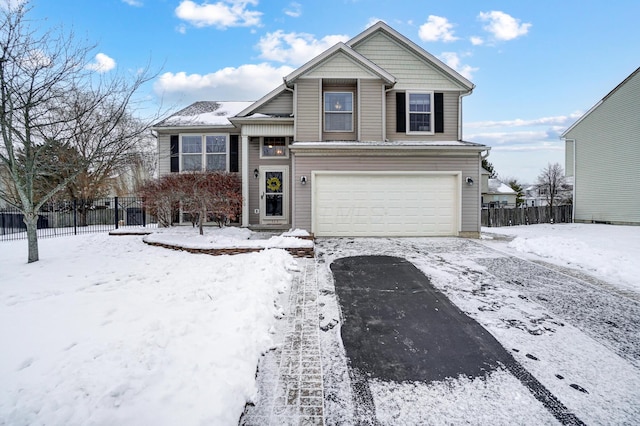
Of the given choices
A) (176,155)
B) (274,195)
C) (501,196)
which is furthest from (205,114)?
(501,196)

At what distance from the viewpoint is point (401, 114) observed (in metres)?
11.6

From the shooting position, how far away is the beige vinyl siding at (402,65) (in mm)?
11758

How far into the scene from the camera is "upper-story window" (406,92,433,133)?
11.7m

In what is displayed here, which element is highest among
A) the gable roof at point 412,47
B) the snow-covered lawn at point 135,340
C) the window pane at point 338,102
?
the gable roof at point 412,47

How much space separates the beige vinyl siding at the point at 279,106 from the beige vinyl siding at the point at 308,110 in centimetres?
97

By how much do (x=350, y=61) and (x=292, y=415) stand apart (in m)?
11.1

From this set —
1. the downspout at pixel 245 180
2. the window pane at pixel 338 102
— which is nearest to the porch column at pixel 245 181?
the downspout at pixel 245 180

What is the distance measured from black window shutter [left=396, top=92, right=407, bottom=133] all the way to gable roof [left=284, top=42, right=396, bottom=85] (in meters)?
0.92

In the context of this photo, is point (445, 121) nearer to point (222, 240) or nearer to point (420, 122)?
point (420, 122)

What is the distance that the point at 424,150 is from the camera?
10.2 m

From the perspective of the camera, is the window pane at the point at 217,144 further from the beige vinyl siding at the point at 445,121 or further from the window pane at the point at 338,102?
the beige vinyl siding at the point at 445,121

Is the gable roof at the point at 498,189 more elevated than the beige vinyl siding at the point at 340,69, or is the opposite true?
the beige vinyl siding at the point at 340,69

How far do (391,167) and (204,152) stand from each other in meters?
7.71

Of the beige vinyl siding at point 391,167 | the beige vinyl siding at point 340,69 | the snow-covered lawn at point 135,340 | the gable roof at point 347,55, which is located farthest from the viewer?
the beige vinyl siding at point 340,69
